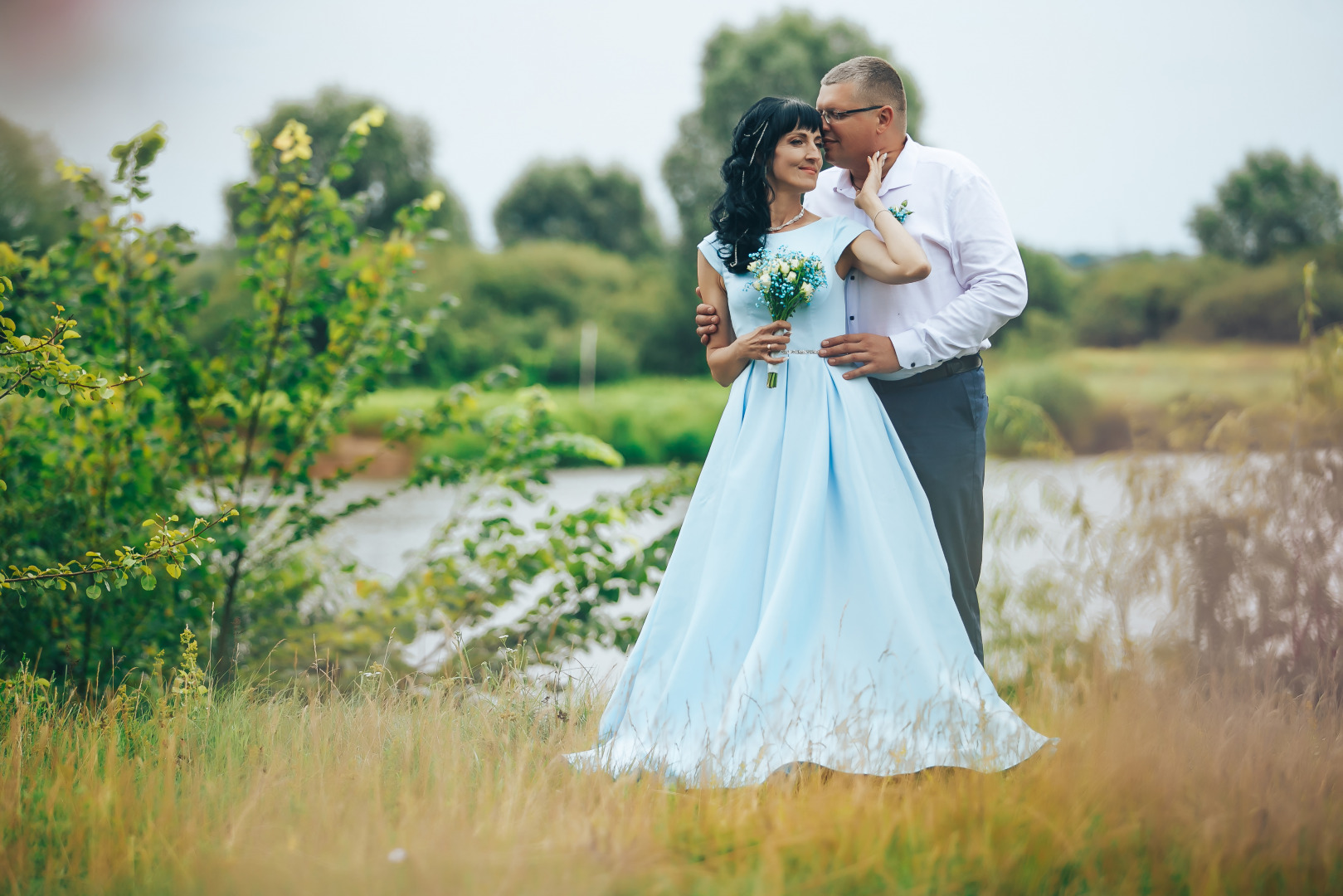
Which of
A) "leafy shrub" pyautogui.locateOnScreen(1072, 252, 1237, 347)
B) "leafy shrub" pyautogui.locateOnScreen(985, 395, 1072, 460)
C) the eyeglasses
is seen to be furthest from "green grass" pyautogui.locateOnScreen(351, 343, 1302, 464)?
the eyeglasses

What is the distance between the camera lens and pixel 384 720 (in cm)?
270

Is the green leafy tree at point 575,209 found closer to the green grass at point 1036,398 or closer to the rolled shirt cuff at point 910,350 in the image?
the green grass at point 1036,398

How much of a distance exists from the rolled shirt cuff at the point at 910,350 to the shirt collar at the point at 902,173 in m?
0.55

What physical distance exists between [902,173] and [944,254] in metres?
0.30

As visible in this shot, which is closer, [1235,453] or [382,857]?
[382,857]

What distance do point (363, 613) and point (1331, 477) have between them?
4.27 metres

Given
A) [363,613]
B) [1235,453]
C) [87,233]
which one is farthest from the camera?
[363,613]

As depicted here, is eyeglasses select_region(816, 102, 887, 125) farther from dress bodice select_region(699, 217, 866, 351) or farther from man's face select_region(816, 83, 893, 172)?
dress bodice select_region(699, 217, 866, 351)

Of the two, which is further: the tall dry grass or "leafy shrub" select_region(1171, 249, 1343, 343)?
"leafy shrub" select_region(1171, 249, 1343, 343)

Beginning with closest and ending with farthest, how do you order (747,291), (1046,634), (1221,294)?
(747,291), (1046,634), (1221,294)

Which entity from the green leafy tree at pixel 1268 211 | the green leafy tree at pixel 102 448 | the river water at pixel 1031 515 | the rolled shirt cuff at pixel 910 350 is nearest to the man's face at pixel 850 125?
the rolled shirt cuff at pixel 910 350

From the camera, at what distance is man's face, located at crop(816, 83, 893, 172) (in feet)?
9.77

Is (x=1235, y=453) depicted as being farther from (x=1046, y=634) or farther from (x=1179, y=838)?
(x=1179, y=838)

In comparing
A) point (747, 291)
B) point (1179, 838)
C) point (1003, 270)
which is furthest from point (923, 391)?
point (1179, 838)
